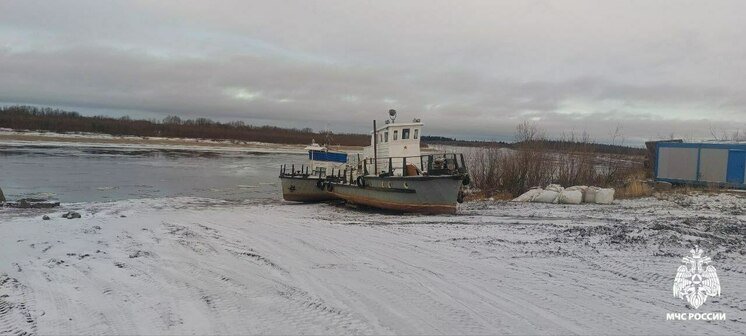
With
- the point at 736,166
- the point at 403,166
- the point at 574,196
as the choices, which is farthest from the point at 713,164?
the point at 403,166

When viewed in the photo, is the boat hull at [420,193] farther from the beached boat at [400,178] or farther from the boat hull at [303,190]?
the boat hull at [303,190]

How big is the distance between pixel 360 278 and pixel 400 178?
378 inches

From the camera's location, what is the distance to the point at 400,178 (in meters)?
16.3

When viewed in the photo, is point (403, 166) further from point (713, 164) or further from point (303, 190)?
point (713, 164)

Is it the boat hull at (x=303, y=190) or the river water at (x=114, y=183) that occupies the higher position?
the boat hull at (x=303, y=190)

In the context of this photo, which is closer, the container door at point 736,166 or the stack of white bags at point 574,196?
the stack of white bags at point 574,196

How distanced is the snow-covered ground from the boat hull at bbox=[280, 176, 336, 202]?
38.2 feet

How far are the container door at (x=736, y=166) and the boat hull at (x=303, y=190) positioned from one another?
58.4ft

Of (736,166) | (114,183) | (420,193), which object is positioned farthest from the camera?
(114,183)

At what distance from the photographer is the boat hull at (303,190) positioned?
23.9 m

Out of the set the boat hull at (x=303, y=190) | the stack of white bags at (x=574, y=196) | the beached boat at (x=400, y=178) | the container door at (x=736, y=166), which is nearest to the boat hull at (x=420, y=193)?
the beached boat at (x=400, y=178)

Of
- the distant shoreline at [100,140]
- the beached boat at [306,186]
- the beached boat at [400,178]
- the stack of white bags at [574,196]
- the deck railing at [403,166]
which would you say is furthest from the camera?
the distant shoreline at [100,140]

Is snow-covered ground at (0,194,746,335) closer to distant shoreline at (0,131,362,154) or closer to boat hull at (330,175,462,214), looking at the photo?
boat hull at (330,175,462,214)

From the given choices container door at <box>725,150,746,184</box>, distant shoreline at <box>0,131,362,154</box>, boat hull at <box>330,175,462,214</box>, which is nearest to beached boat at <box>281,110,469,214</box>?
boat hull at <box>330,175,462,214</box>
